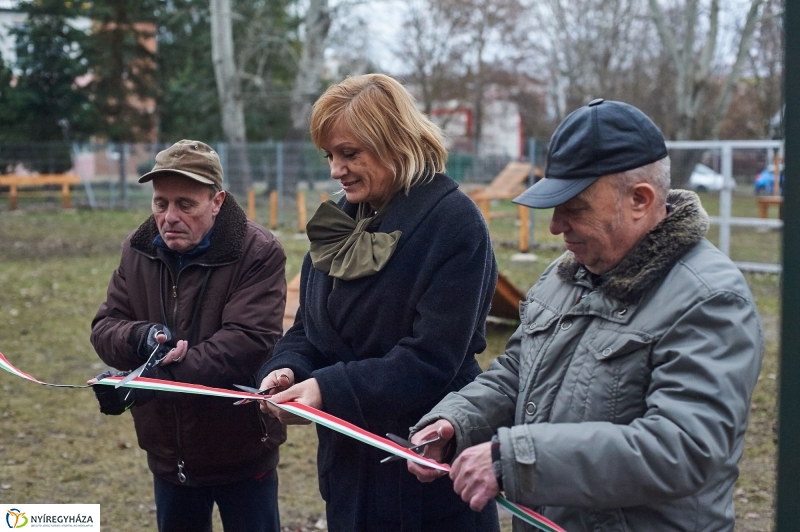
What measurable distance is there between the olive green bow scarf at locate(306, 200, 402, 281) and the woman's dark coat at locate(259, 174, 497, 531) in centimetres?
4

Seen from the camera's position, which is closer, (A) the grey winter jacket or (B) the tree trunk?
(A) the grey winter jacket

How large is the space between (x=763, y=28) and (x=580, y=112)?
31.9 metres

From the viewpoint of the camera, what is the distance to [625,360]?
189cm

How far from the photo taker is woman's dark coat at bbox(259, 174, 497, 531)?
2.51 m

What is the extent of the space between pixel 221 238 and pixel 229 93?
22.6 m

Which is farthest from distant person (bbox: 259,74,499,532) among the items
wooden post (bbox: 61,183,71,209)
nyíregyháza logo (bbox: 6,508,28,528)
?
wooden post (bbox: 61,183,71,209)

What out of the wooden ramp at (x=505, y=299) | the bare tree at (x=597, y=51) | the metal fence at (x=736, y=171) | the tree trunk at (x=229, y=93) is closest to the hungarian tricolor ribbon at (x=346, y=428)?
the wooden ramp at (x=505, y=299)

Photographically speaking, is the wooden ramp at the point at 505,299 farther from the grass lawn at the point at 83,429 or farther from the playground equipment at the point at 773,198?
the playground equipment at the point at 773,198

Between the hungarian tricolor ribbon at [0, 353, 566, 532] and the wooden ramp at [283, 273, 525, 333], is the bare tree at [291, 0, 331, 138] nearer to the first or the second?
the wooden ramp at [283, 273, 525, 333]

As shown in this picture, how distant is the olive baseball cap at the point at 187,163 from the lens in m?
3.12

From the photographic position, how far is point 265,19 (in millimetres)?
28953

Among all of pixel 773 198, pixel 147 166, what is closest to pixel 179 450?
pixel 773 198

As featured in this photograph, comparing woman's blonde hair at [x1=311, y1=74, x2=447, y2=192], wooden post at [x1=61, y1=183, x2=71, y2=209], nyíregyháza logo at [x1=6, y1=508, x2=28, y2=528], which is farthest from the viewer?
wooden post at [x1=61, y1=183, x2=71, y2=209]

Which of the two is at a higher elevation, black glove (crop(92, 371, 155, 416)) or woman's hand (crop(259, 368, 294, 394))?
woman's hand (crop(259, 368, 294, 394))
